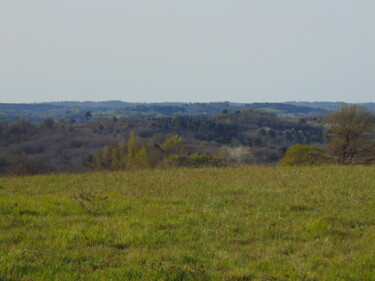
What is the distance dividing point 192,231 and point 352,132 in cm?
3963

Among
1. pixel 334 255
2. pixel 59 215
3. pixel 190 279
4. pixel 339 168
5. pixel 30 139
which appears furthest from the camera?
pixel 30 139

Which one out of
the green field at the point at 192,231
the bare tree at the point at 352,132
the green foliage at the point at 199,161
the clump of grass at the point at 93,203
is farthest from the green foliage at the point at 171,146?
the clump of grass at the point at 93,203

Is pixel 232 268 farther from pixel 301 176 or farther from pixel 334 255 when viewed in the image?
pixel 301 176

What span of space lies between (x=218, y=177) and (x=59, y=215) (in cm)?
854

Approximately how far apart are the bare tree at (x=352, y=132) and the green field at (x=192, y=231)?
29.4 m

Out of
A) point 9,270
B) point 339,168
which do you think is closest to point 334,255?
point 9,270

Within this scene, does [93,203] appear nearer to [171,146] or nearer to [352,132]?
[352,132]

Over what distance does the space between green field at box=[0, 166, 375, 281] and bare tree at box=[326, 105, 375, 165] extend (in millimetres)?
29389

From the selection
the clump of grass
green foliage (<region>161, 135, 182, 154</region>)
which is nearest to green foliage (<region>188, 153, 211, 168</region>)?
the clump of grass

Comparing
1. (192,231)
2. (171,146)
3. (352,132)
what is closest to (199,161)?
(352,132)

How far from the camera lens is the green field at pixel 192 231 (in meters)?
7.39

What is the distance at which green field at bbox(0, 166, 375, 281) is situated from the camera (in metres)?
7.39

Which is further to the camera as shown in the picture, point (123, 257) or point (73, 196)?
point (73, 196)

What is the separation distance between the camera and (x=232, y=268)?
7.59 meters
